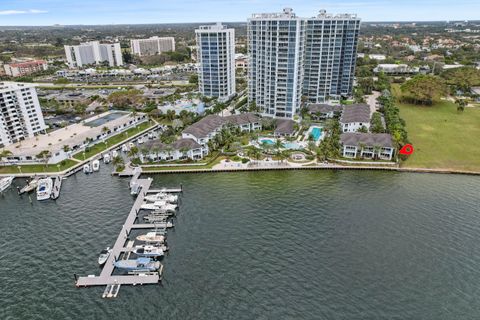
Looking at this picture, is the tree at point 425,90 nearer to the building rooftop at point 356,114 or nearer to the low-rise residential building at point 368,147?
the building rooftop at point 356,114

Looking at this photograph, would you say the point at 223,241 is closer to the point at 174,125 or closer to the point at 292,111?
the point at 174,125

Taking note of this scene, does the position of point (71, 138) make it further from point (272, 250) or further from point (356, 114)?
point (356, 114)

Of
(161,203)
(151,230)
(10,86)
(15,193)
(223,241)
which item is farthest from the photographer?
(10,86)

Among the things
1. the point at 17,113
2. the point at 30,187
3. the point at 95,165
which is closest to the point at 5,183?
the point at 30,187

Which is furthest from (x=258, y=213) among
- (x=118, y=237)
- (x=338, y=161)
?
(x=338, y=161)

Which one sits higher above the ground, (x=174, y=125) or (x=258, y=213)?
(x=174, y=125)

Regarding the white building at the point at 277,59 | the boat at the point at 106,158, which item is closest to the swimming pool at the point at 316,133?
the white building at the point at 277,59

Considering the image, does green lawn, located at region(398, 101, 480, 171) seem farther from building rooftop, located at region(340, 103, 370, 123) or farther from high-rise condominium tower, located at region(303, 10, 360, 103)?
high-rise condominium tower, located at region(303, 10, 360, 103)
